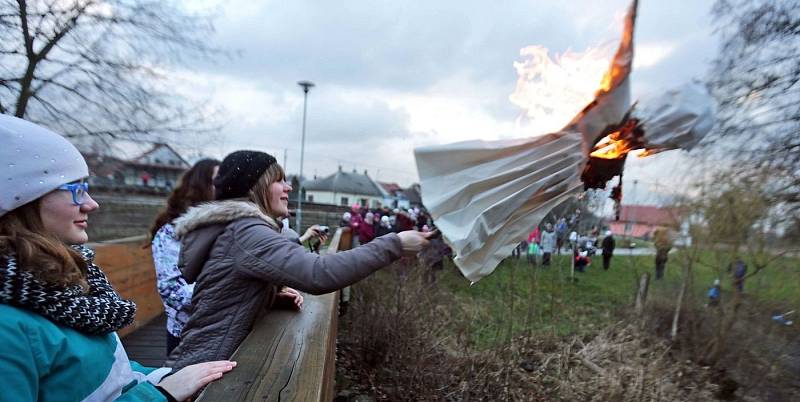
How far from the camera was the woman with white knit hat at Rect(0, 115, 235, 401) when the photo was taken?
963 mm

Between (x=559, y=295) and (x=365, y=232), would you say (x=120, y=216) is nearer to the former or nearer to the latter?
(x=365, y=232)

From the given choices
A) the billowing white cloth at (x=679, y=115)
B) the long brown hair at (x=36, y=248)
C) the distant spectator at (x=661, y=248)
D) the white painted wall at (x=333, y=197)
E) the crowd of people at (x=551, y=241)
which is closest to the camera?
the long brown hair at (x=36, y=248)

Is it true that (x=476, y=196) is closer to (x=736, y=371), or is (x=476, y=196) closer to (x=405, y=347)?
(x=405, y=347)

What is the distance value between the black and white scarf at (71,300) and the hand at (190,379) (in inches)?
14.3

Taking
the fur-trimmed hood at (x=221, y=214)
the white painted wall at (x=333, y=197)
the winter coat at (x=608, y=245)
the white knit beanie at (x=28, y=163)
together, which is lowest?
the white painted wall at (x=333, y=197)

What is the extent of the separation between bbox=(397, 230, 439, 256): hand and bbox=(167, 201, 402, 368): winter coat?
0.09 ft

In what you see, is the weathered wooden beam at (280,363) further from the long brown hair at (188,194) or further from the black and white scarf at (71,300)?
the long brown hair at (188,194)

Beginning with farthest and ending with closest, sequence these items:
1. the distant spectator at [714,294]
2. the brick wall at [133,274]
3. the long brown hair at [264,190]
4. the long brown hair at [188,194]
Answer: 1. the distant spectator at [714,294]
2. the brick wall at [133,274]
3. the long brown hair at [188,194]
4. the long brown hair at [264,190]

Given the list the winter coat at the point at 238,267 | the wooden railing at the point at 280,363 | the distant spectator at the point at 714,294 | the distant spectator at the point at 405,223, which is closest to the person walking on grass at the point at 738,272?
the distant spectator at the point at 714,294

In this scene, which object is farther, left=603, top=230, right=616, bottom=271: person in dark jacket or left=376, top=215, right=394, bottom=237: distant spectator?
left=603, top=230, right=616, bottom=271: person in dark jacket

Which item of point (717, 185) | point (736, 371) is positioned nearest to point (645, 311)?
point (736, 371)

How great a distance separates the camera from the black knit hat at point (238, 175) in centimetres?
195

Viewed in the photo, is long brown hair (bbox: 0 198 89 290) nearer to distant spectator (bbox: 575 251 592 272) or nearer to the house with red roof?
the house with red roof

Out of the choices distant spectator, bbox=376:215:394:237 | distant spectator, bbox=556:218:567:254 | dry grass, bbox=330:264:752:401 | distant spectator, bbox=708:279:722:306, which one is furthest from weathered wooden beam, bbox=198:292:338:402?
distant spectator, bbox=376:215:394:237
